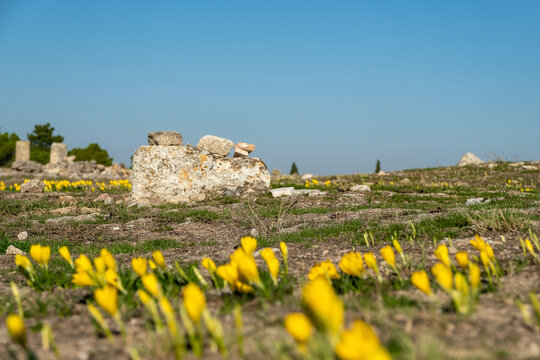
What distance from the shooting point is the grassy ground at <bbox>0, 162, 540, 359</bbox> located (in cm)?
262

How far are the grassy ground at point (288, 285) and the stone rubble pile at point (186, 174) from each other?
265 cm

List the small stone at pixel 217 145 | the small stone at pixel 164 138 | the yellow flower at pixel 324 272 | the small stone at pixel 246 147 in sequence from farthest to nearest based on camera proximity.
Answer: the small stone at pixel 246 147
the small stone at pixel 217 145
the small stone at pixel 164 138
the yellow flower at pixel 324 272

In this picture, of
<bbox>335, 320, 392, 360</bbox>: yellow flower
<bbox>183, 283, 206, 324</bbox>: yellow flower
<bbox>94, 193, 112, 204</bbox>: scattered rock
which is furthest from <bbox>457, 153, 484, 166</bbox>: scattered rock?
<bbox>335, 320, 392, 360</bbox>: yellow flower

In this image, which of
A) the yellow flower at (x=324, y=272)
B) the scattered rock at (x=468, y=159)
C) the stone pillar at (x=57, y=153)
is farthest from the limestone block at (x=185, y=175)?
the stone pillar at (x=57, y=153)

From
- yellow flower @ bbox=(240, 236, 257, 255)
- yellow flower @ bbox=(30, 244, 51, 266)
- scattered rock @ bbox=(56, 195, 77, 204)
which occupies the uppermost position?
scattered rock @ bbox=(56, 195, 77, 204)

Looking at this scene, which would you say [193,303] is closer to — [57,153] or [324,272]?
[324,272]

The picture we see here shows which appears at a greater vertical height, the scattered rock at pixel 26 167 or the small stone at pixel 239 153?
the scattered rock at pixel 26 167

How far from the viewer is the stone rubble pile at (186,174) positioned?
14.7 meters

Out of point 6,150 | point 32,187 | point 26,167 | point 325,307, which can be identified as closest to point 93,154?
point 6,150

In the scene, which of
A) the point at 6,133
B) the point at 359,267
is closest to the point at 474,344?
the point at 359,267

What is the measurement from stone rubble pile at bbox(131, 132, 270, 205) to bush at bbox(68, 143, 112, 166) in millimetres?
46303

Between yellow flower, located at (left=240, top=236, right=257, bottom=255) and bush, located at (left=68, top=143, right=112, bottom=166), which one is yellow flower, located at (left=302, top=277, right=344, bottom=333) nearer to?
yellow flower, located at (left=240, top=236, right=257, bottom=255)

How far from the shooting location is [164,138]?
15062 millimetres

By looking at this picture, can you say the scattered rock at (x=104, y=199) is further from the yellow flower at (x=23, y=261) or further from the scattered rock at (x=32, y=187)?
the yellow flower at (x=23, y=261)
